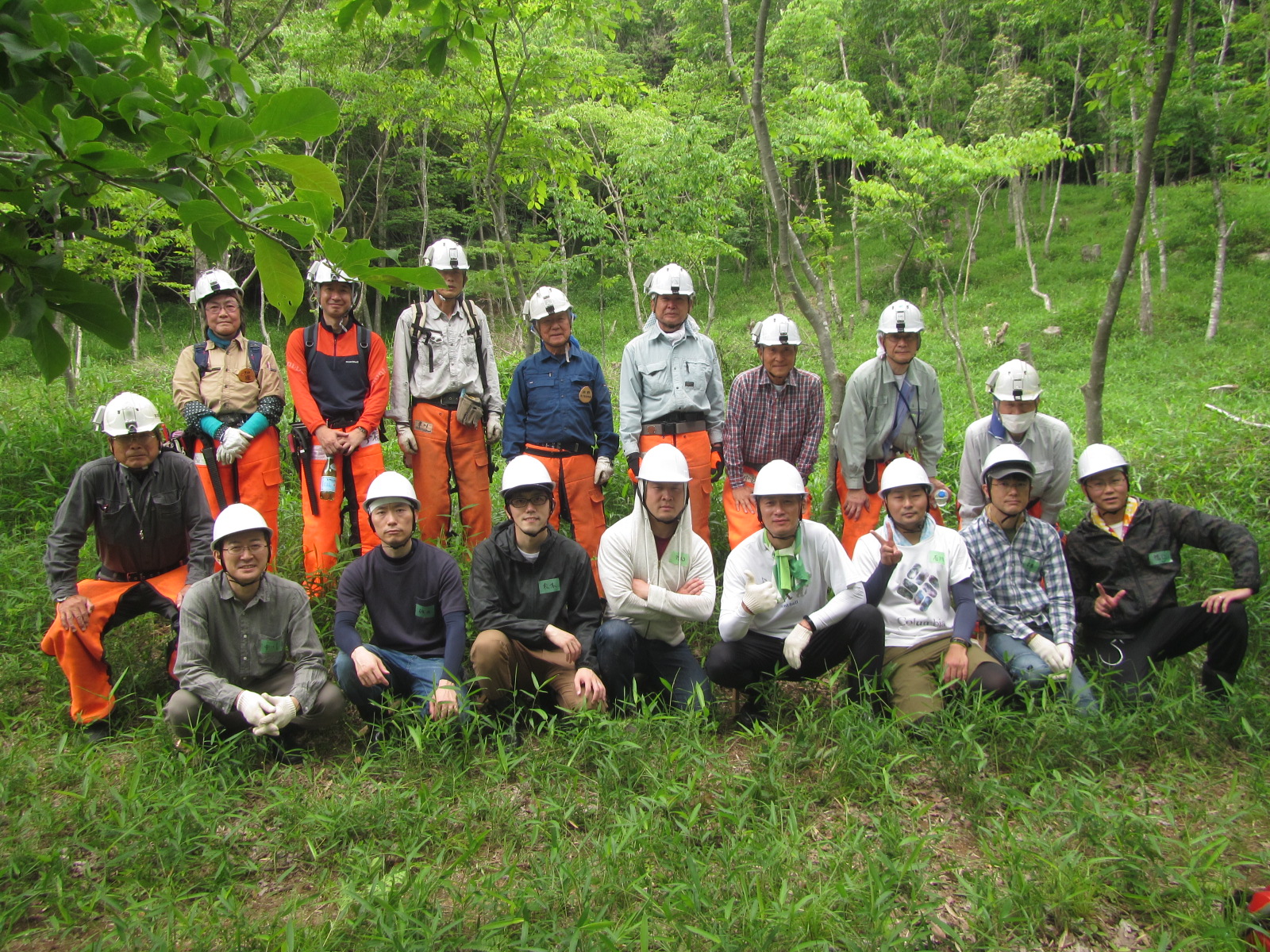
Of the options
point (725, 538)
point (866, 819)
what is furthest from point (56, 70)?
point (725, 538)

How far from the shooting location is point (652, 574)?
430 cm

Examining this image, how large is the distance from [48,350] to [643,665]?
3.34m

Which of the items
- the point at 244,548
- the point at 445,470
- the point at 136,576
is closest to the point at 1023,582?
the point at 445,470

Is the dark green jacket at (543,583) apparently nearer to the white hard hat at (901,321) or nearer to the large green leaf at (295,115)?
the white hard hat at (901,321)

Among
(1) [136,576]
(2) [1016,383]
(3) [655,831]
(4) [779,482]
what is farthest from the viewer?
(2) [1016,383]

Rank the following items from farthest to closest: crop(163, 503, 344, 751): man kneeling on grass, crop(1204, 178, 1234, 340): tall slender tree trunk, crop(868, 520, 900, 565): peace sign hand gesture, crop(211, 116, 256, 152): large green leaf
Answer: crop(1204, 178, 1234, 340): tall slender tree trunk
crop(868, 520, 900, 565): peace sign hand gesture
crop(163, 503, 344, 751): man kneeling on grass
crop(211, 116, 256, 152): large green leaf

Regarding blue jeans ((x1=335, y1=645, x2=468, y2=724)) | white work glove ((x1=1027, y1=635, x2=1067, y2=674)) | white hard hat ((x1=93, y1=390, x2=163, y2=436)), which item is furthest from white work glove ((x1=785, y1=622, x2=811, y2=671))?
white hard hat ((x1=93, y1=390, x2=163, y2=436))

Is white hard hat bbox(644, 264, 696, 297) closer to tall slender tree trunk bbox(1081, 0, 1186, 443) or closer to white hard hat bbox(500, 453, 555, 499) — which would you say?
white hard hat bbox(500, 453, 555, 499)

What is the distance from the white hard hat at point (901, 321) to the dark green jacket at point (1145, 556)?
60.8 inches

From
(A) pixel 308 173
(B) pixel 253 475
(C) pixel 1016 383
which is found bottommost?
(B) pixel 253 475

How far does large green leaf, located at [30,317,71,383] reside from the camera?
59.4 inches

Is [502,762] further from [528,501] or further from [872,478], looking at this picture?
[872,478]

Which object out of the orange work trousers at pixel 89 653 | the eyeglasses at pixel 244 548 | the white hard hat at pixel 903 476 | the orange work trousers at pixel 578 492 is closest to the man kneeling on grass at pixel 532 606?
the orange work trousers at pixel 578 492

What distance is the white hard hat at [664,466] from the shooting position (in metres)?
4.18
